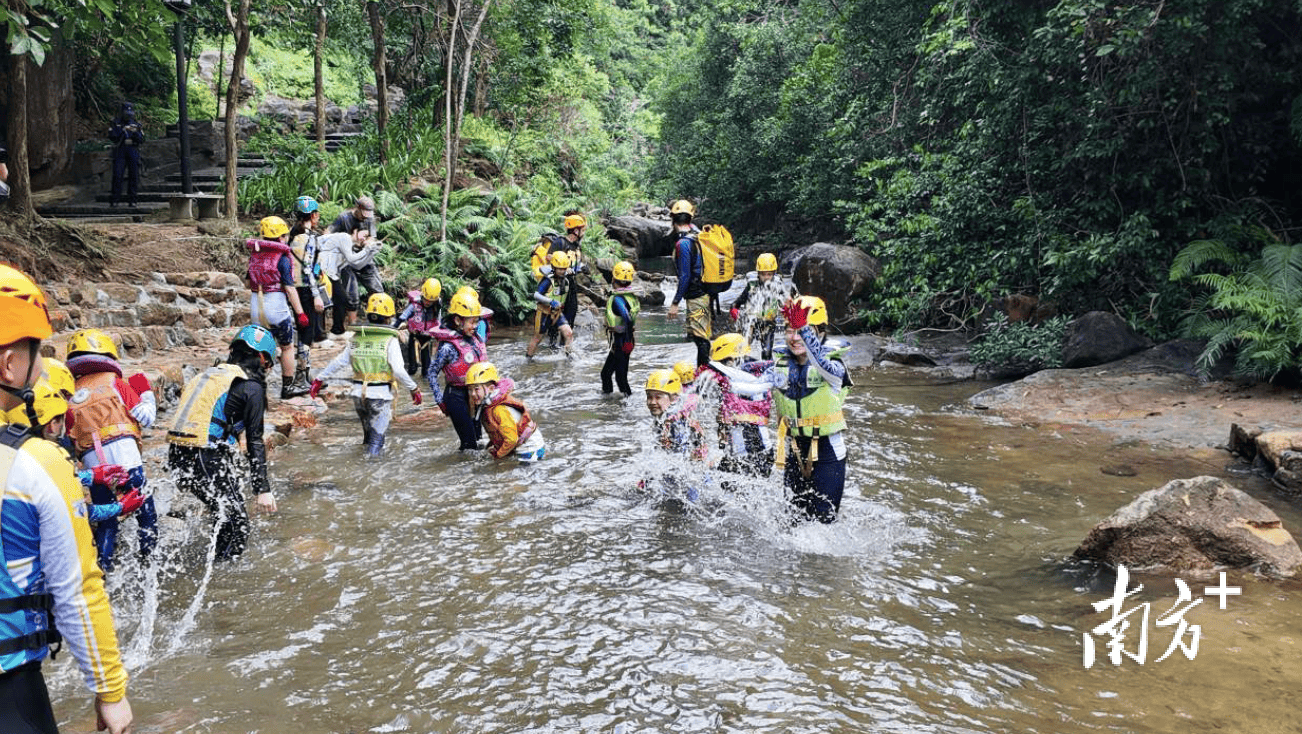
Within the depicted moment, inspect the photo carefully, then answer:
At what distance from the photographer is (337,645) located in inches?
202

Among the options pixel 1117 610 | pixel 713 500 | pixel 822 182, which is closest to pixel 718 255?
pixel 713 500

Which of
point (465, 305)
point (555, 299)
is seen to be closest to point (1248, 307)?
point (465, 305)

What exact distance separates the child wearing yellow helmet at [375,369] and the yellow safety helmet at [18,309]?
571 cm

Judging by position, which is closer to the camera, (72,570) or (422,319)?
(72,570)

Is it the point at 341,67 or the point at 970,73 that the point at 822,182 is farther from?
the point at 341,67

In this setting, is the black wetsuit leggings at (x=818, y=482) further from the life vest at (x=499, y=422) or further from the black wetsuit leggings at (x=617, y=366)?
the black wetsuit leggings at (x=617, y=366)

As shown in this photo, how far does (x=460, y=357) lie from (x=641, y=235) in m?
24.9

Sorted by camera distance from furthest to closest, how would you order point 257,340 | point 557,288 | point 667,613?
point 557,288 → point 257,340 → point 667,613

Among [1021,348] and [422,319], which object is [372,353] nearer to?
[422,319]

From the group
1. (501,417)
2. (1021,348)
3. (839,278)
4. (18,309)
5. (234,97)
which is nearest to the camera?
(18,309)

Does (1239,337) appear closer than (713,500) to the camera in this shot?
No

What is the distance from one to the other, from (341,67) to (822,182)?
17.6 meters

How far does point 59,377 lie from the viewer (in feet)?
15.6

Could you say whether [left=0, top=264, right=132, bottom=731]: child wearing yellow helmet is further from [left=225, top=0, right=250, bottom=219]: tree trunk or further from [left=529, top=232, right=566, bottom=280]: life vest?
[left=225, top=0, right=250, bottom=219]: tree trunk
